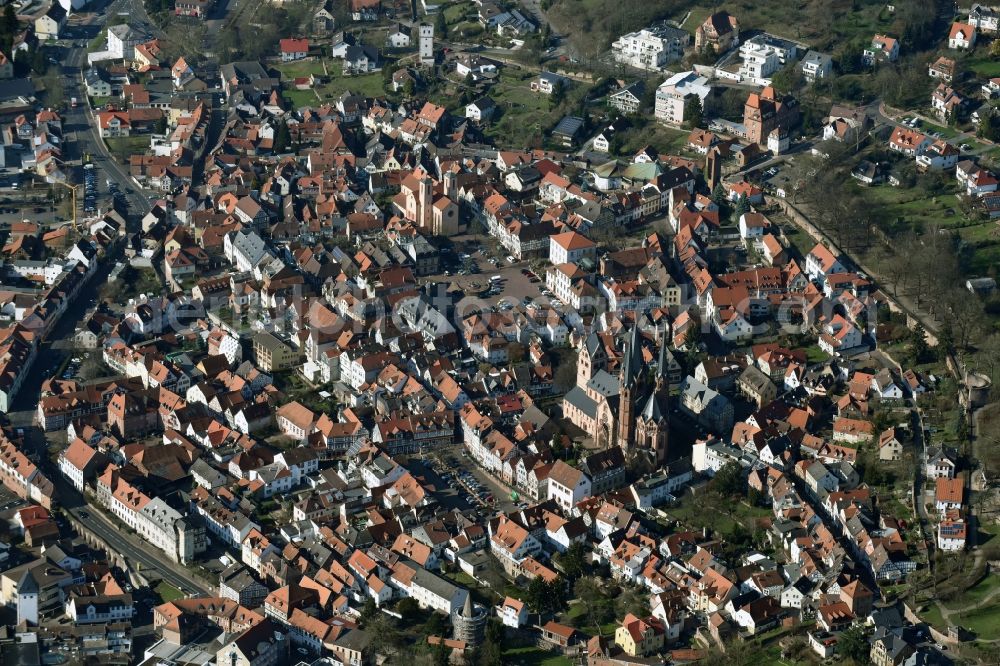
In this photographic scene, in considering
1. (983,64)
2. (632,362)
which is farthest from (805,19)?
(632,362)

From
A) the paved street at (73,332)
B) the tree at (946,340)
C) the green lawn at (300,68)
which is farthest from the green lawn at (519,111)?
the tree at (946,340)

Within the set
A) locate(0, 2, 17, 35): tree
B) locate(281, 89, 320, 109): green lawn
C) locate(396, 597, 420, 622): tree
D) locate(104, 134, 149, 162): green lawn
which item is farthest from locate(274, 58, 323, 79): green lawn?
locate(396, 597, 420, 622): tree

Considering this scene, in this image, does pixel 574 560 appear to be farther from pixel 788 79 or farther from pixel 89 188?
pixel 788 79

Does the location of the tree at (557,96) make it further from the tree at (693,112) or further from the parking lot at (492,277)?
the parking lot at (492,277)

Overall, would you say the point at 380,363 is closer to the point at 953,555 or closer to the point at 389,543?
the point at 389,543

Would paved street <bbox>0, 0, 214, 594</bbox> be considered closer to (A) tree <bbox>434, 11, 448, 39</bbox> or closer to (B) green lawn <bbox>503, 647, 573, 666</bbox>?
(B) green lawn <bbox>503, 647, 573, 666</bbox>

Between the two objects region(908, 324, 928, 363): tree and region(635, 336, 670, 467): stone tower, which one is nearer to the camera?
region(635, 336, 670, 467): stone tower
